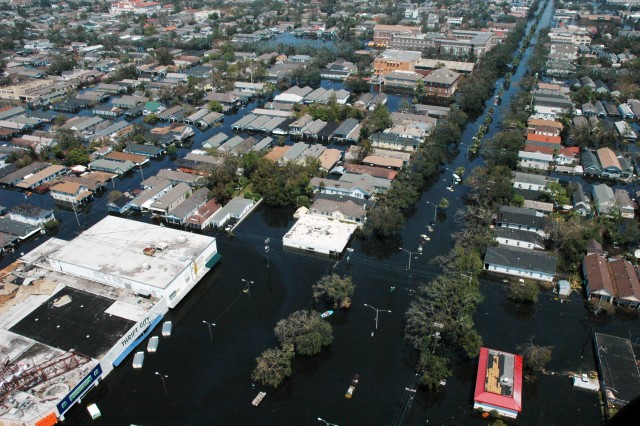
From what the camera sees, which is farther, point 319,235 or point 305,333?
point 319,235

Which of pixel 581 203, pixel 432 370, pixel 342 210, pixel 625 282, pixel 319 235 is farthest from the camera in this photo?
pixel 581 203

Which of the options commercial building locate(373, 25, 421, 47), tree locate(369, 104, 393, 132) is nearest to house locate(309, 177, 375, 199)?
tree locate(369, 104, 393, 132)

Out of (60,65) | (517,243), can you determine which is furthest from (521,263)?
(60,65)

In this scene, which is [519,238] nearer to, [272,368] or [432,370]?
[432,370]

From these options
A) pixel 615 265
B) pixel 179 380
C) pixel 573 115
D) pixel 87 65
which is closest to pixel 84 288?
pixel 179 380

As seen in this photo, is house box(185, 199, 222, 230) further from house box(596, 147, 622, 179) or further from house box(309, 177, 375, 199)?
house box(596, 147, 622, 179)

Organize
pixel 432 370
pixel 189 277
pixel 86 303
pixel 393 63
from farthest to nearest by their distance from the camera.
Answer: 1. pixel 393 63
2. pixel 189 277
3. pixel 86 303
4. pixel 432 370

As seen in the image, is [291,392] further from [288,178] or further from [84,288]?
[288,178]
